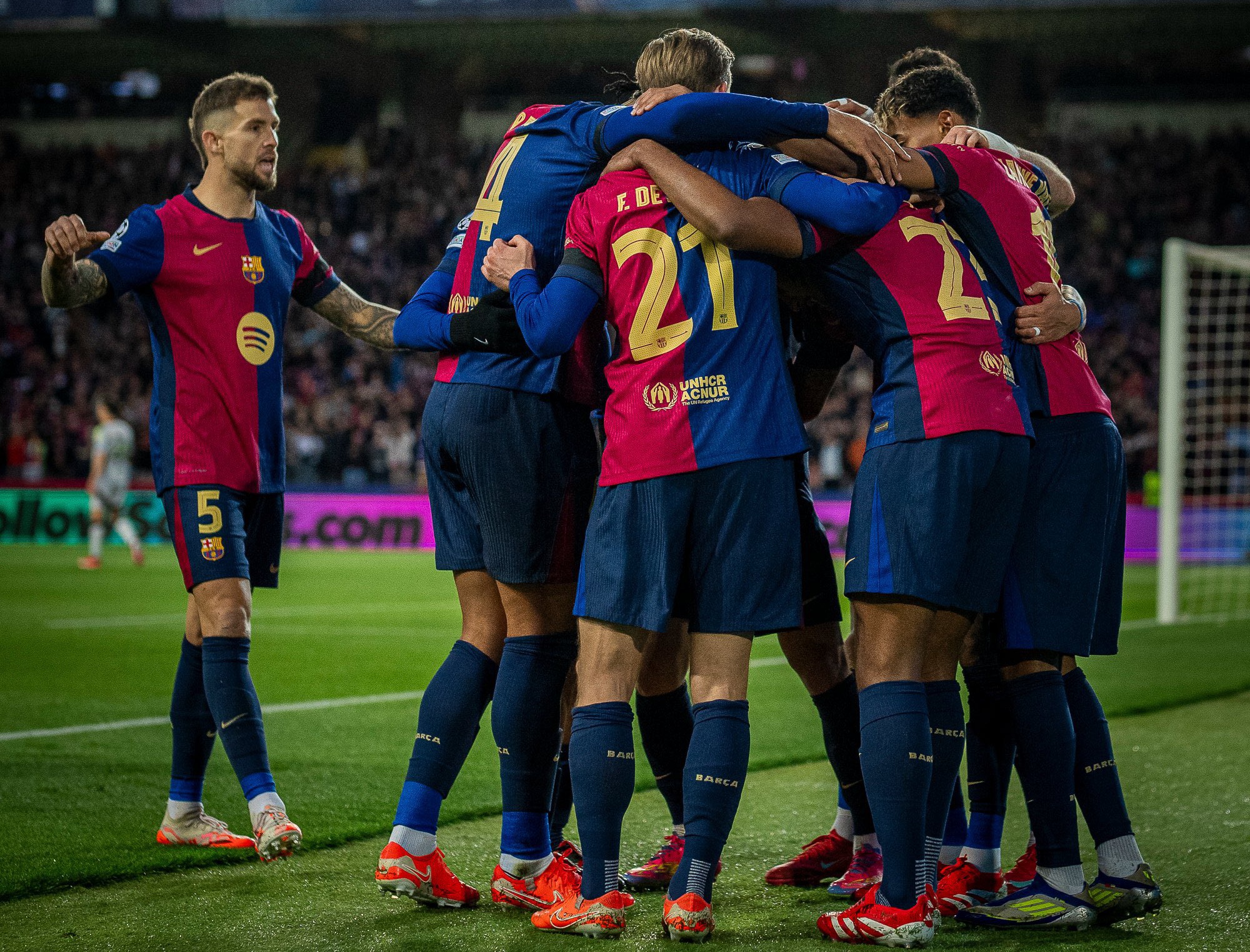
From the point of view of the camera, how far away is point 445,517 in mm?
3682

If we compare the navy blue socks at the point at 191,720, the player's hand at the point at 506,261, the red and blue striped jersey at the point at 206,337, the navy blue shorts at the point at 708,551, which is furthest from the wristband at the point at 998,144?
the navy blue socks at the point at 191,720

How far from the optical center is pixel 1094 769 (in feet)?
11.6

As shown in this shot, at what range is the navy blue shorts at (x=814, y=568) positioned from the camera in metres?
3.57

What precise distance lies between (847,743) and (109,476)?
1512 centimetres

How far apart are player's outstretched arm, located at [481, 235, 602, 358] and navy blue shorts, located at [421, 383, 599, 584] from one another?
0.92ft

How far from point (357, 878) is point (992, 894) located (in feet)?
5.75

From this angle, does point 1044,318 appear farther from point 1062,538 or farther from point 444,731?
point 444,731

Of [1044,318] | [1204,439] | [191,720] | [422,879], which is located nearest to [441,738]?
[422,879]

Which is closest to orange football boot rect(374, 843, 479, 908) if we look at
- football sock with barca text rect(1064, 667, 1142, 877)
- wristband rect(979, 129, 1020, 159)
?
football sock with barca text rect(1064, 667, 1142, 877)

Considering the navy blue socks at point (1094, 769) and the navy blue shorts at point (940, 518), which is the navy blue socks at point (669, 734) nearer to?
the navy blue shorts at point (940, 518)

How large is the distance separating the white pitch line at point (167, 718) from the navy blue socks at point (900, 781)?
4305 mm

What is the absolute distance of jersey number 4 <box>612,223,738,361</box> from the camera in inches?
127

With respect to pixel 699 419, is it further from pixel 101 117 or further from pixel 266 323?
pixel 101 117

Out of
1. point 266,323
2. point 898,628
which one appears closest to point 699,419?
point 898,628
